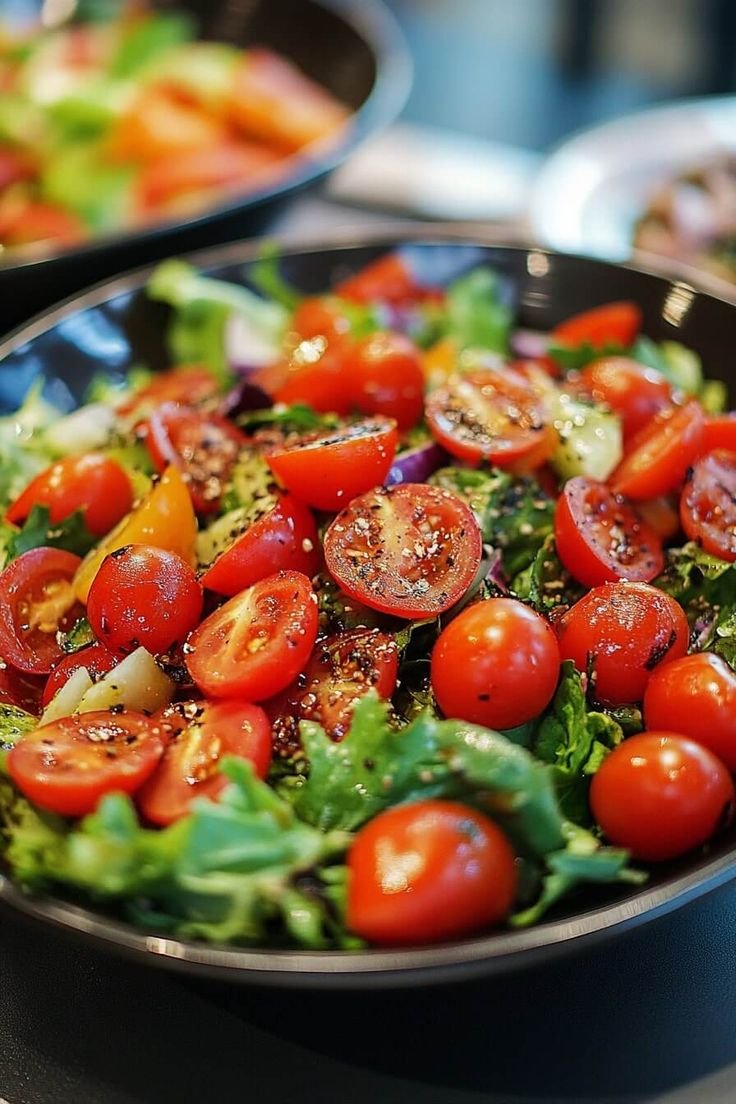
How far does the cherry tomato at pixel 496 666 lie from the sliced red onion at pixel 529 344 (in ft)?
2.99

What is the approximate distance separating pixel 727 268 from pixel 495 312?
865 millimetres

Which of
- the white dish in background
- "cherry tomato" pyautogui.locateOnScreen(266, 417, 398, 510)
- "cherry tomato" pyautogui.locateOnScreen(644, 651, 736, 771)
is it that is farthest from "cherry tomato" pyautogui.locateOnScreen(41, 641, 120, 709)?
the white dish in background

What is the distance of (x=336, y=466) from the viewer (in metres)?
1.58

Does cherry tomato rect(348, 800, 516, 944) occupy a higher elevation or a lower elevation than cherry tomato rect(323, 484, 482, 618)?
lower

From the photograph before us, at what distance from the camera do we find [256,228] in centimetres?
270

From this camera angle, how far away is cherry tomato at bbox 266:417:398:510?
1583 mm

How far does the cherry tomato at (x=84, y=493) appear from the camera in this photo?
1.74 m

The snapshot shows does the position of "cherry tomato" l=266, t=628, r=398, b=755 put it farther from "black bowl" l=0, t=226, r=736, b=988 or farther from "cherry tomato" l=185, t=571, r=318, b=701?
"black bowl" l=0, t=226, r=736, b=988

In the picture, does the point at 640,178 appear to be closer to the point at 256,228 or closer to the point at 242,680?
the point at 256,228

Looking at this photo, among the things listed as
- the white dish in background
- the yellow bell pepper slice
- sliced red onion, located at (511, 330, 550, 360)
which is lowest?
the yellow bell pepper slice

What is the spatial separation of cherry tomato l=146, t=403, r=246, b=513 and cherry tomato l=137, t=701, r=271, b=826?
1.48 ft

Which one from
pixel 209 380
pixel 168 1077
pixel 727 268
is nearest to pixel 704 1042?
pixel 168 1077

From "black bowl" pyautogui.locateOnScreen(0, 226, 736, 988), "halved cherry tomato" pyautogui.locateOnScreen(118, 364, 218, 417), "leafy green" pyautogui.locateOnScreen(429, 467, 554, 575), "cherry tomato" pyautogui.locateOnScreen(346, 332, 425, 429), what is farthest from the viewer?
"halved cherry tomato" pyautogui.locateOnScreen(118, 364, 218, 417)

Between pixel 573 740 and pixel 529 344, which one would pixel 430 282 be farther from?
pixel 573 740
